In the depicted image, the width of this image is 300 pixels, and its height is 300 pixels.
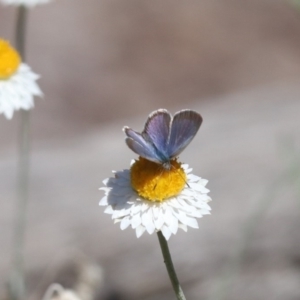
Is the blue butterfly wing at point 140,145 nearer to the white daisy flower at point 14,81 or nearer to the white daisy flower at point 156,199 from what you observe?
the white daisy flower at point 156,199

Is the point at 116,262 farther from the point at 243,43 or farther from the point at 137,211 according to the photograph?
the point at 243,43

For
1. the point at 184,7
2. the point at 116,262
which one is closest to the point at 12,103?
the point at 116,262

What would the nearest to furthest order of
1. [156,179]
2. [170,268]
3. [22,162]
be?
[170,268], [156,179], [22,162]

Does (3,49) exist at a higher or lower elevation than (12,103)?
higher

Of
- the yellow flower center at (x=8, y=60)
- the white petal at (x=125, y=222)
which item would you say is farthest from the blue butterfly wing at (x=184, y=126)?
the yellow flower center at (x=8, y=60)

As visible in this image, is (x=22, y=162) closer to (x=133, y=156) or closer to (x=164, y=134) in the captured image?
(x=164, y=134)

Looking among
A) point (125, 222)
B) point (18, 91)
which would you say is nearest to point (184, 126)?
point (125, 222)
